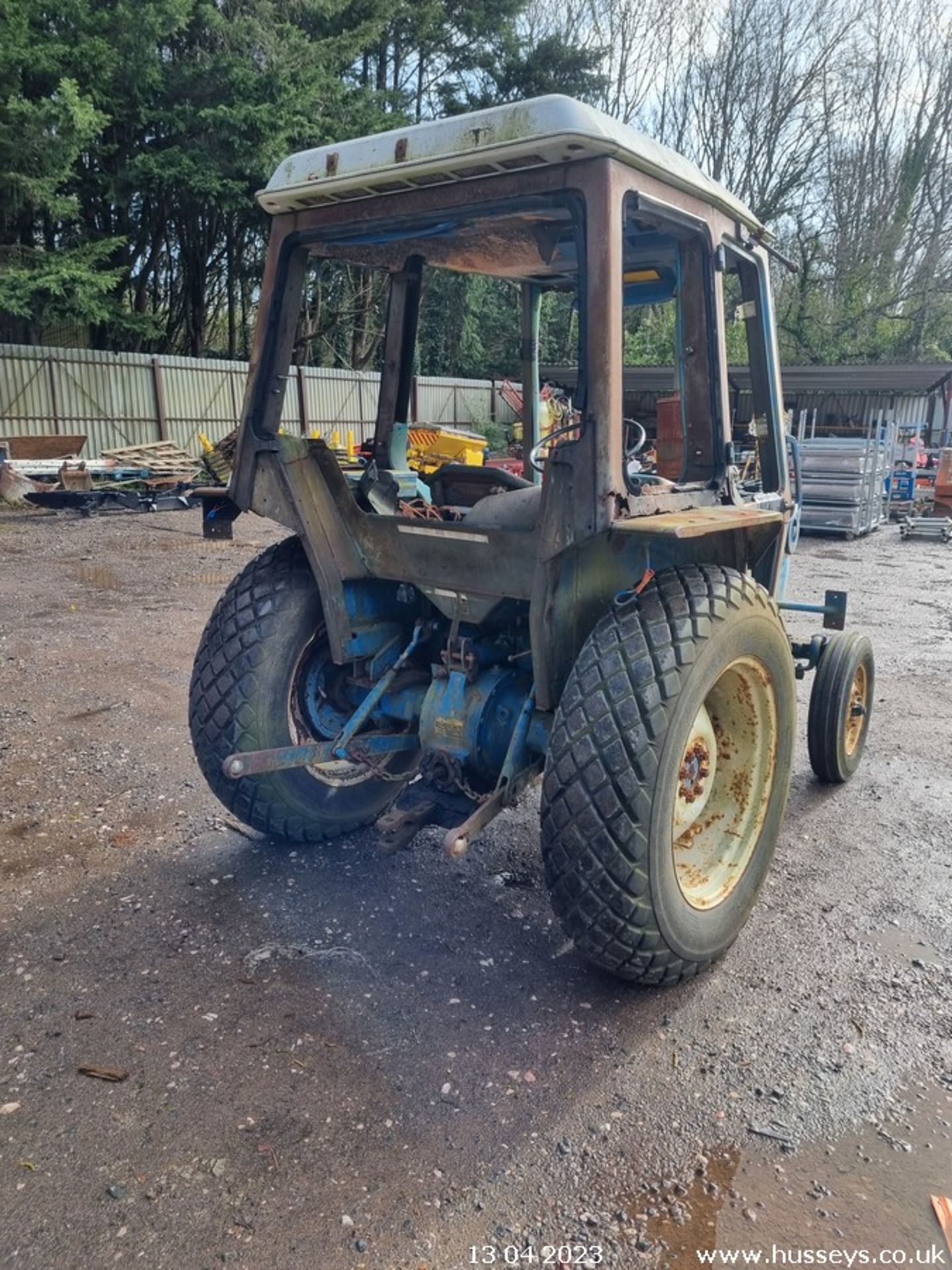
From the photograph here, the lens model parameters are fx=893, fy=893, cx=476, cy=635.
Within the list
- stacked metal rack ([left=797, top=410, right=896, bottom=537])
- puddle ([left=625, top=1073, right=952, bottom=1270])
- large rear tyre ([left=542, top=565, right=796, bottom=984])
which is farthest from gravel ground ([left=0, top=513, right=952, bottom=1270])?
stacked metal rack ([left=797, top=410, right=896, bottom=537])

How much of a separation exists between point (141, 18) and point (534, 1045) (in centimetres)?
2143

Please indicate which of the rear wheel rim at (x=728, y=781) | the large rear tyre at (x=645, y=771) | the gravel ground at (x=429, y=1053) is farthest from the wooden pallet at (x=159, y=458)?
the large rear tyre at (x=645, y=771)

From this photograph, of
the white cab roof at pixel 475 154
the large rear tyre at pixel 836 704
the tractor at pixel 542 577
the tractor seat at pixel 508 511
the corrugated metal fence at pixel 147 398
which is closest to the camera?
the white cab roof at pixel 475 154

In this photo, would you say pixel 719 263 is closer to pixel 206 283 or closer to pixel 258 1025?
pixel 258 1025

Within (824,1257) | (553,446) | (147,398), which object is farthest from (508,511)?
(147,398)

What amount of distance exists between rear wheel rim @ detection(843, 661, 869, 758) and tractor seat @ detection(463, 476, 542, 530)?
2.28 m

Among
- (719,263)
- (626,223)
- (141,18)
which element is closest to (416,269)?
(626,223)

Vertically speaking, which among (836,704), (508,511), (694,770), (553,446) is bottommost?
(836,704)

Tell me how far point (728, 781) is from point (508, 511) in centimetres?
123

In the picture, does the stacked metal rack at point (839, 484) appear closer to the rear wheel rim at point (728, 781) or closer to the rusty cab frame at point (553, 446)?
the rusty cab frame at point (553, 446)

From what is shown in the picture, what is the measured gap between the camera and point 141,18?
17.8 metres

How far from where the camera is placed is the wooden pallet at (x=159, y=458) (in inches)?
664

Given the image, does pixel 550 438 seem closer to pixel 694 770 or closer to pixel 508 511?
pixel 508 511

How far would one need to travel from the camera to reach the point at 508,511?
10.3 feet
